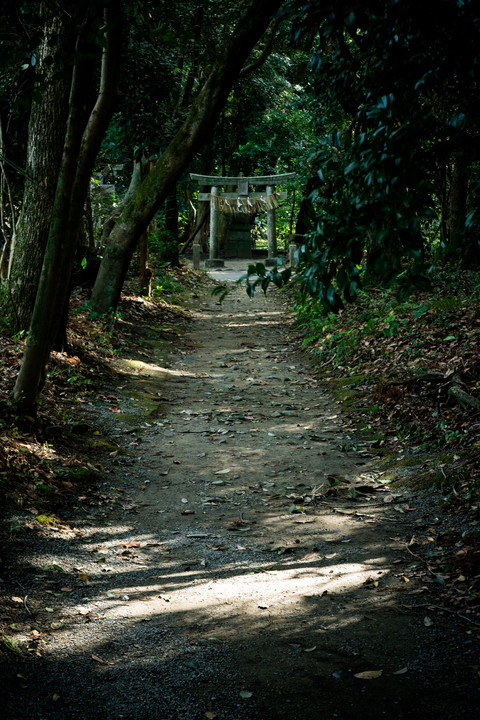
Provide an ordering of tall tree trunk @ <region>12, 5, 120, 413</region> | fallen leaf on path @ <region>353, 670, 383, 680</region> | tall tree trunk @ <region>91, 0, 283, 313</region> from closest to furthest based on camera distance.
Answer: fallen leaf on path @ <region>353, 670, 383, 680</region>
tall tree trunk @ <region>12, 5, 120, 413</region>
tall tree trunk @ <region>91, 0, 283, 313</region>

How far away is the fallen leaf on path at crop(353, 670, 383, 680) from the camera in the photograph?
3.17 m

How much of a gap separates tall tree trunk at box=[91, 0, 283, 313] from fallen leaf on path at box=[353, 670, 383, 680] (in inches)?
364

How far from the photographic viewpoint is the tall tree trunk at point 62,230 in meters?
5.70

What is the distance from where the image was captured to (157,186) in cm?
1148

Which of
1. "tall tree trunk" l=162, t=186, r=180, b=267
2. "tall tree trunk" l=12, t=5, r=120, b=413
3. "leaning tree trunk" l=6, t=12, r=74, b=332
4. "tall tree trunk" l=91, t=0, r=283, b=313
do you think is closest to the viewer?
"tall tree trunk" l=12, t=5, r=120, b=413

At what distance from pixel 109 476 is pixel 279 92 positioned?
67.7 feet

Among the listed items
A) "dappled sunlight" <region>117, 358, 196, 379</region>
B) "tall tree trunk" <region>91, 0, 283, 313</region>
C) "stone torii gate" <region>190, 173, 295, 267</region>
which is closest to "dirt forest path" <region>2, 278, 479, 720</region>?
"dappled sunlight" <region>117, 358, 196, 379</region>

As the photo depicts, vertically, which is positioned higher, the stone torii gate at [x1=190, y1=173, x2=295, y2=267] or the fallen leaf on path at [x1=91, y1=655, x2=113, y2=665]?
the stone torii gate at [x1=190, y1=173, x2=295, y2=267]

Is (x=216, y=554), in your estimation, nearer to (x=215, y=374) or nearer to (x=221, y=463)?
(x=221, y=463)

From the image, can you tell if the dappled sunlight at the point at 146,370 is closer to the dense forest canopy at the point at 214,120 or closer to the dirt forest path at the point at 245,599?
the dense forest canopy at the point at 214,120

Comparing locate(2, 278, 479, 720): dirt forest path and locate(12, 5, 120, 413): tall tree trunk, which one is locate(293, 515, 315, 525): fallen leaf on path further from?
locate(12, 5, 120, 413): tall tree trunk

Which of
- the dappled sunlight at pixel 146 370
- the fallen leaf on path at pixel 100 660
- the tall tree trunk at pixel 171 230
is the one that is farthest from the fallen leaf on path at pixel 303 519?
the tall tree trunk at pixel 171 230

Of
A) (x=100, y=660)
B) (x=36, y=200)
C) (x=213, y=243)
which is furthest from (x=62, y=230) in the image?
(x=213, y=243)

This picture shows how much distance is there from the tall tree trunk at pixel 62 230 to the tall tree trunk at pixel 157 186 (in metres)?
5.33
